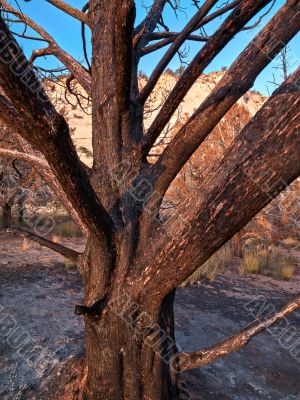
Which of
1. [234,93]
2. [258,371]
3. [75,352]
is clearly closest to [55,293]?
[75,352]

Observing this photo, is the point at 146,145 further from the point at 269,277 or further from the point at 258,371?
the point at 269,277

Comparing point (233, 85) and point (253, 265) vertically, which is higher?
point (233, 85)

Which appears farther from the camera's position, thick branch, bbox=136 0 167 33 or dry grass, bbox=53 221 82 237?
dry grass, bbox=53 221 82 237

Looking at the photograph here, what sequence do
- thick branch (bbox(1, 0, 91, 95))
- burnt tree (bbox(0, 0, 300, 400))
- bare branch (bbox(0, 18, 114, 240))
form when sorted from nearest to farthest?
bare branch (bbox(0, 18, 114, 240))
burnt tree (bbox(0, 0, 300, 400))
thick branch (bbox(1, 0, 91, 95))

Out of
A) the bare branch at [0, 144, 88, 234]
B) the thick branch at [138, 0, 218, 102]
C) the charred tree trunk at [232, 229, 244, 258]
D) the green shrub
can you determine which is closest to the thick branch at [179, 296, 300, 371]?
the bare branch at [0, 144, 88, 234]

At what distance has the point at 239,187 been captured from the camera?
4.36ft

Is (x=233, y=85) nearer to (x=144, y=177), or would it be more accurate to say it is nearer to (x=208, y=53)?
(x=208, y=53)

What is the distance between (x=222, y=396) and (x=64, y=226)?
9254mm

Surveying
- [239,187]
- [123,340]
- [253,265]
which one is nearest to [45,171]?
[123,340]

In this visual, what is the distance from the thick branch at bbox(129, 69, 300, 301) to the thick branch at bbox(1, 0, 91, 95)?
151 centimetres

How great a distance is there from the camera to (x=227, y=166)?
4.55 feet

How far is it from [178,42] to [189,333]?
2995mm

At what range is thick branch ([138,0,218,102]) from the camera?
5.69 ft

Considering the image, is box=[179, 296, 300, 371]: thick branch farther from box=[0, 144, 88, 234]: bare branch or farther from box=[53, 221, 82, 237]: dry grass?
box=[53, 221, 82, 237]: dry grass
